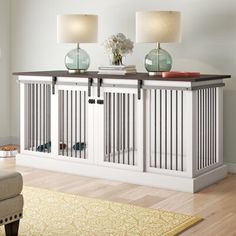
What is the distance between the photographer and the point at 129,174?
15.2 ft

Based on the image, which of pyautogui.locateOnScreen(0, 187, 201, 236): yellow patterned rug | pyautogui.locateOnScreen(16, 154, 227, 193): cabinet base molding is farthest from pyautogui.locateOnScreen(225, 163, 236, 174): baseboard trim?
pyautogui.locateOnScreen(0, 187, 201, 236): yellow patterned rug

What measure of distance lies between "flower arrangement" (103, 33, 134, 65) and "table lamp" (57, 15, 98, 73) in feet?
0.66

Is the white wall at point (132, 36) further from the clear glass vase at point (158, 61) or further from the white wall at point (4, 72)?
the clear glass vase at point (158, 61)

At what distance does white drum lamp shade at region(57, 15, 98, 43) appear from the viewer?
16.5ft

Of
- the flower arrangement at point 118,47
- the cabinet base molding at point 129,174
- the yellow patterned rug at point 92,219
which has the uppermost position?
the flower arrangement at point 118,47

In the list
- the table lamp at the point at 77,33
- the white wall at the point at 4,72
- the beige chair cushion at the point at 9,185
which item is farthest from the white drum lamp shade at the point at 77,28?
the beige chair cushion at the point at 9,185

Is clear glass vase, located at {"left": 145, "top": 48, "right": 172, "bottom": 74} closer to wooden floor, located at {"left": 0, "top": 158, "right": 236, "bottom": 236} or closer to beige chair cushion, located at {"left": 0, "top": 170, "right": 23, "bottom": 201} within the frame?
wooden floor, located at {"left": 0, "top": 158, "right": 236, "bottom": 236}

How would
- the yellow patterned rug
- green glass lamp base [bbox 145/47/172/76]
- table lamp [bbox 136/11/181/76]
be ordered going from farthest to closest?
1. green glass lamp base [bbox 145/47/172/76]
2. table lamp [bbox 136/11/181/76]
3. the yellow patterned rug

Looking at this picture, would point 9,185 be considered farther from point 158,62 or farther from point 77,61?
point 77,61

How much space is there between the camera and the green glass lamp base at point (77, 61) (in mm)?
5141

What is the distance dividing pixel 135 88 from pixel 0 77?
2286 millimetres

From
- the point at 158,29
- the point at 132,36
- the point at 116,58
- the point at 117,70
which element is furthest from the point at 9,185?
the point at 132,36

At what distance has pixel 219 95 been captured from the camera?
15.6 ft

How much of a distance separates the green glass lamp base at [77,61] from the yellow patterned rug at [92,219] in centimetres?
148
